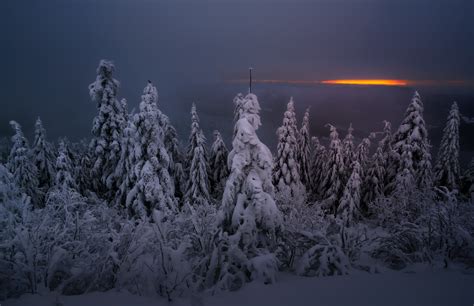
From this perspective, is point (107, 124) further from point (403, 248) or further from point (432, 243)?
point (432, 243)

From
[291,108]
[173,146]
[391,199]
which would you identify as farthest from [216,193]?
[391,199]

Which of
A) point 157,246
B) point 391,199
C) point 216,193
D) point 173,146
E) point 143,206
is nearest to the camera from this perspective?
point 157,246

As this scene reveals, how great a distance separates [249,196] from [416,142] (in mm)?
24334

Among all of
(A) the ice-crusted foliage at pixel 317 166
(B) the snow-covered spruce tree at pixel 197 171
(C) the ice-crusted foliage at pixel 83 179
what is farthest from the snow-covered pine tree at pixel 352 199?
(C) the ice-crusted foliage at pixel 83 179

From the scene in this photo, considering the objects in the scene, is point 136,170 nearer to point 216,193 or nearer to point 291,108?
point 216,193

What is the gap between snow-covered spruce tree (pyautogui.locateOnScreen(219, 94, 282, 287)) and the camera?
22.8ft

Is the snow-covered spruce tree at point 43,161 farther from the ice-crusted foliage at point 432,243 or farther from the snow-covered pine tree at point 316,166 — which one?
the snow-covered pine tree at point 316,166

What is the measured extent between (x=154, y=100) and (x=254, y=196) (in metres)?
12.6

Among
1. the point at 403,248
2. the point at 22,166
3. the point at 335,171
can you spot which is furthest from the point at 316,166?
the point at 22,166

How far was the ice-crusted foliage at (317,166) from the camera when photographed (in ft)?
118

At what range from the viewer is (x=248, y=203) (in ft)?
24.1

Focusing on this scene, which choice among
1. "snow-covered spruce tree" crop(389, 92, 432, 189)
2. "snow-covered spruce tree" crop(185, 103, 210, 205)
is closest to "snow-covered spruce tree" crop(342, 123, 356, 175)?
"snow-covered spruce tree" crop(389, 92, 432, 189)

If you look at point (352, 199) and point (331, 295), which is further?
point (352, 199)

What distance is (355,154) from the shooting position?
30.1m
